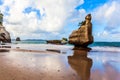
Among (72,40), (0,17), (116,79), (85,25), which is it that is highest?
(0,17)

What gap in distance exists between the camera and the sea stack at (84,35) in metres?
43.6

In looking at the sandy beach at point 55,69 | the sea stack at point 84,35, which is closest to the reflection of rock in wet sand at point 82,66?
the sandy beach at point 55,69

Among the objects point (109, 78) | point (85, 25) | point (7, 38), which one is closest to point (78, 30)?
point (85, 25)

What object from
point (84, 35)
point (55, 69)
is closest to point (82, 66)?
point (55, 69)

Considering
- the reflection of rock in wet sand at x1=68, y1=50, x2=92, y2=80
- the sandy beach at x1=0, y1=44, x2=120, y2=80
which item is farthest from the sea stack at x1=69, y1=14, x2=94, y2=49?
the reflection of rock in wet sand at x1=68, y1=50, x2=92, y2=80

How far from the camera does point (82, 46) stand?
149 ft

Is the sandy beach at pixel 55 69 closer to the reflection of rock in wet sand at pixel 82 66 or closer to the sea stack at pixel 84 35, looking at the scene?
the reflection of rock in wet sand at pixel 82 66

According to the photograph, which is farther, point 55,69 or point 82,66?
point 82,66

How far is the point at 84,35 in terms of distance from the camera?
43.9 metres

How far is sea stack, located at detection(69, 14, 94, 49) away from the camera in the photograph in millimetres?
43625

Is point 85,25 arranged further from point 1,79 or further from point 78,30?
point 1,79

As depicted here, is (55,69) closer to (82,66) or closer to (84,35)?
(82,66)

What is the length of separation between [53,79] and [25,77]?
167 centimetres

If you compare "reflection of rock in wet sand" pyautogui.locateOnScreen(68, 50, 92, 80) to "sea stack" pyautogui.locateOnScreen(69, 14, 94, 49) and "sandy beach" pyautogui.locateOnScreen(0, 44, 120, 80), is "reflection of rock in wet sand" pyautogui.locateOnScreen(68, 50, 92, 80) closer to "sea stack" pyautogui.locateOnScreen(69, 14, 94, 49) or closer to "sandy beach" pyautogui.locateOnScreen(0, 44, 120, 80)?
"sandy beach" pyautogui.locateOnScreen(0, 44, 120, 80)
